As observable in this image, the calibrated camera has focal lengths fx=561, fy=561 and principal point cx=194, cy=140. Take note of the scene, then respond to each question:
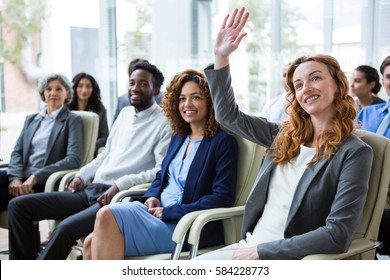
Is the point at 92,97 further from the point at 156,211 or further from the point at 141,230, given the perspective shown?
the point at 141,230

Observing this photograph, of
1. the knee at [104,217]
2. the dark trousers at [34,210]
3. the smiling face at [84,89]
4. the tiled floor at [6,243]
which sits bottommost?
the tiled floor at [6,243]

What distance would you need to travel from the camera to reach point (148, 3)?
5957 millimetres

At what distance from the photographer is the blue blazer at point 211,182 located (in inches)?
94.3

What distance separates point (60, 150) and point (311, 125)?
1988mm

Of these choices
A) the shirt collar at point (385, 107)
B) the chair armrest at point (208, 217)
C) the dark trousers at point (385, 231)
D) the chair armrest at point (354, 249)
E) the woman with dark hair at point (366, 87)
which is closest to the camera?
the chair armrest at point (354, 249)

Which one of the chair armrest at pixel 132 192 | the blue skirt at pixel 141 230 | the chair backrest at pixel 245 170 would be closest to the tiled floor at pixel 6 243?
the chair armrest at pixel 132 192

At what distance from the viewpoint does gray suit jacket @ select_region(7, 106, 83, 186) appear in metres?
3.48

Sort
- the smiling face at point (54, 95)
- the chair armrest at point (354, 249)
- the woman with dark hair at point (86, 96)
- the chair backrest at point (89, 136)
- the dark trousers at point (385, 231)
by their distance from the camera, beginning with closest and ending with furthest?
the chair armrest at point (354, 249), the dark trousers at point (385, 231), the chair backrest at point (89, 136), the smiling face at point (54, 95), the woman with dark hair at point (86, 96)

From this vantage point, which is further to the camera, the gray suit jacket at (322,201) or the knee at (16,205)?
the knee at (16,205)

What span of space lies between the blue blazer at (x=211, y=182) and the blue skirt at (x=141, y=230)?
7cm

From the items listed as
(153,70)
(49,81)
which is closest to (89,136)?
(49,81)

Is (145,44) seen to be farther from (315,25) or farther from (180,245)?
(180,245)

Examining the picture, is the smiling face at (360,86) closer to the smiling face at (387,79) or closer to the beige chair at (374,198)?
the smiling face at (387,79)

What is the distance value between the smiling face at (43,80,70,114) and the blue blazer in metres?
1.56
